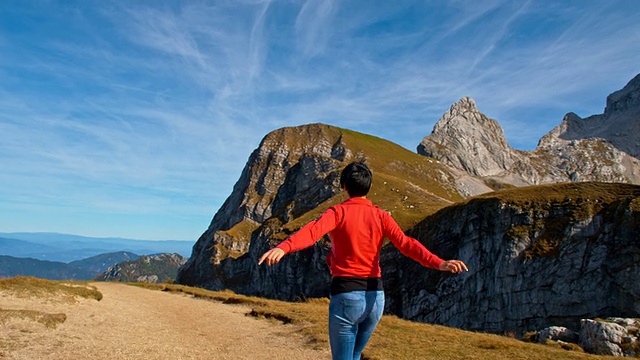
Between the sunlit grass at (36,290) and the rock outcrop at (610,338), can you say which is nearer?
the rock outcrop at (610,338)

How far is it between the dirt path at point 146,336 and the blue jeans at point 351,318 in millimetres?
9175

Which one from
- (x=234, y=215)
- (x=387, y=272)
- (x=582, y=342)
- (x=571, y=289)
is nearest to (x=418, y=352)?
(x=582, y=342)

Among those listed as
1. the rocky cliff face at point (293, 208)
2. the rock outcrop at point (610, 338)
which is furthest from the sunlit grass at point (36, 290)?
the rocky cliff face at point (293, 208)

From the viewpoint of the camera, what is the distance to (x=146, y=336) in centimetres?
1681

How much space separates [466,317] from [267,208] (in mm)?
135266

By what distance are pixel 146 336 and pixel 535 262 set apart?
164 ft

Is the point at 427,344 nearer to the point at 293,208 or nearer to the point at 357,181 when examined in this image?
the point at 357,181

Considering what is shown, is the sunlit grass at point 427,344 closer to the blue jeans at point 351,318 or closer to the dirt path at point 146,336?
the dirt path at point 146,336

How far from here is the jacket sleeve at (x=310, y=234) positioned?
217 inches

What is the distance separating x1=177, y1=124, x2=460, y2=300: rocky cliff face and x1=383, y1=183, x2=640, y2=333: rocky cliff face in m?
19.3

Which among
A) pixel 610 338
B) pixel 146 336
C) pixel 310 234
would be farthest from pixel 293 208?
pixel 310 234

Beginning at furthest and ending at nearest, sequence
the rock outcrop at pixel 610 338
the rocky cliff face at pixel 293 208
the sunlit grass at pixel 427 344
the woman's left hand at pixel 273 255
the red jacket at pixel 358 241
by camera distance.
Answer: the rocky cliff face at pixel 293 208, the rock outcrop at pixel 610 338, the sunlit grass at pixel 427 344, the red jacket at pixel 358 241, the woman's left hand at pixel 273 255

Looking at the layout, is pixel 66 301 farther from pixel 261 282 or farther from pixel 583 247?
pixel 261 282

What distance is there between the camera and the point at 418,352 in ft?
49.2
